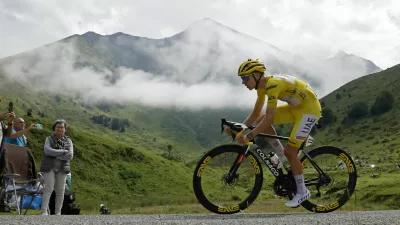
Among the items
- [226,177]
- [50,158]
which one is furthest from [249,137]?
[50,158]

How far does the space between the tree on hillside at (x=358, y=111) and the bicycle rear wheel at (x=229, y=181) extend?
168m

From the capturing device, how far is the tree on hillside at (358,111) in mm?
165250

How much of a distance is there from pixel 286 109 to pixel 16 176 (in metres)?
6.60

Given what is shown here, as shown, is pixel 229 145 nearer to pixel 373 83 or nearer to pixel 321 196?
pixel 321 196

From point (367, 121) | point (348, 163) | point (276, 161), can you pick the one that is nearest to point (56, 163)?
point (276, 161)

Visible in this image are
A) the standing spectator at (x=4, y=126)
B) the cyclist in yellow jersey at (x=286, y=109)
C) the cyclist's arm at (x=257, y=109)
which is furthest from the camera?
the standing spectator at (x=4, y=126)

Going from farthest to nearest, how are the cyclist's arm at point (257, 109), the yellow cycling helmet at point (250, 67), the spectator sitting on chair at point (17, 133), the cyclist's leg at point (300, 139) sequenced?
the spectator sitting on chair at point (17, 133) < the cyclist's arm at point (257, 109) < the cyclist's leg at point (300, 139) < the yellow cycling helmet at point (250, 67)

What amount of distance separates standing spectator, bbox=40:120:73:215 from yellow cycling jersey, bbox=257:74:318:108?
4805mm

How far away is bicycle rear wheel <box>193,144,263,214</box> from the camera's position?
7.95m

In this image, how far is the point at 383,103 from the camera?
160m

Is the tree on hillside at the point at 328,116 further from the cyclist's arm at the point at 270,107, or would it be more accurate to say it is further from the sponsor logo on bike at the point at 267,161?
the cyclist's arm at the point at 270,107

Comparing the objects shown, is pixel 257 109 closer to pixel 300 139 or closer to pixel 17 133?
pixel 300 139

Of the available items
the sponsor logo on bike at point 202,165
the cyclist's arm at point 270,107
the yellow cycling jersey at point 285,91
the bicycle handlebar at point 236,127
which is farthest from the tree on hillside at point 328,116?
the sponsor logo on bike at point 202,165

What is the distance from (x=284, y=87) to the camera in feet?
25.9
